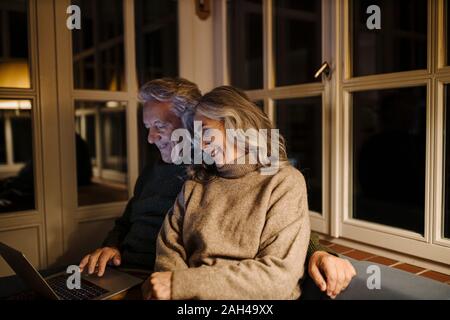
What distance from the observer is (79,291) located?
1315mm

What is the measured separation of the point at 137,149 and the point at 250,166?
0.93 m

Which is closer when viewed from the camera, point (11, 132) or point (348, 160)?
point (348, 160)

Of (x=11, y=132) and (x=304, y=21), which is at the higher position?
(x=304, y=21)

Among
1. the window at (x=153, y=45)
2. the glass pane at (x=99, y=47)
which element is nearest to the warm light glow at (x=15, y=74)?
the glass pane at (x=99, y=47)

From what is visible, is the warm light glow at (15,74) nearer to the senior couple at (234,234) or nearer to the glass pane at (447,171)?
the senior couple at (234,234)

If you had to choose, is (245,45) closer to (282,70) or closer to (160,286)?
(282,70)

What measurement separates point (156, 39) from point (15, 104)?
887 millimetres

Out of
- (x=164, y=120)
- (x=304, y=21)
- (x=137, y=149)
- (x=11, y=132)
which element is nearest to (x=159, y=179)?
(x=164, y=120)

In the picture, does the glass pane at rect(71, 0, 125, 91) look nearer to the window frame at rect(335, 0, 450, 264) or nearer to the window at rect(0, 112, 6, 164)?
the window at rect(0, 112, 6, 164)

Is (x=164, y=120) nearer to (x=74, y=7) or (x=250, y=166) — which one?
(x=250, y=166)

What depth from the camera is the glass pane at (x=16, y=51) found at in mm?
1764

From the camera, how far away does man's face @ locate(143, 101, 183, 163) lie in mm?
1602
